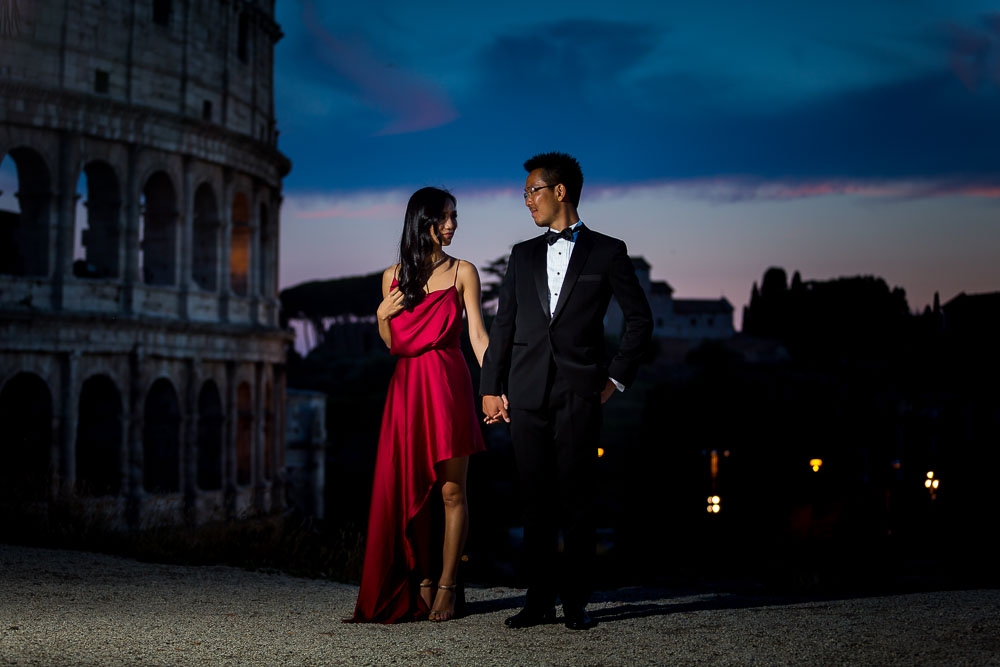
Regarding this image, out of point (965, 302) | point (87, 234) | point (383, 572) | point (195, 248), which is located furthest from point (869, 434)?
point (383, 572)

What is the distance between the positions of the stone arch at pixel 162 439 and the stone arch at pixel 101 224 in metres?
2.90

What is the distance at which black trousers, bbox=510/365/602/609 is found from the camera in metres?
5.54

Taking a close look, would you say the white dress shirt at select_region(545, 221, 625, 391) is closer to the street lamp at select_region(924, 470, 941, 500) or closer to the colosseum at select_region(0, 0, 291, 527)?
the colosseum at select_region(0, 0, 291, 527)

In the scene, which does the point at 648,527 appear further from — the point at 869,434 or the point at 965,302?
the point at 965,302

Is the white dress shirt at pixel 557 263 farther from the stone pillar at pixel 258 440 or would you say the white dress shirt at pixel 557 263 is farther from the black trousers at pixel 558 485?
the stone pillar at pixel 258 440

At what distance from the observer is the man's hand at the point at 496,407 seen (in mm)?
5695

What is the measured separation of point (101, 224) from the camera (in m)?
25.1

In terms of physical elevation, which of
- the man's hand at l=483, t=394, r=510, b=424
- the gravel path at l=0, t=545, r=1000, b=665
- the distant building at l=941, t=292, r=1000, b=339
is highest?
the distant building at l=941, t=292, r=1000, b=339

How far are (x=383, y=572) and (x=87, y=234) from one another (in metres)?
21.3

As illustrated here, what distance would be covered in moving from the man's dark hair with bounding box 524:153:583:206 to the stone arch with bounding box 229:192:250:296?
23.7 metres

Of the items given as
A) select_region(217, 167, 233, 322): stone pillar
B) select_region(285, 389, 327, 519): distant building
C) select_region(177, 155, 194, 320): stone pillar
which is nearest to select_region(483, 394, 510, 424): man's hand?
select_region(177, 155, 194, 320): stone pillar

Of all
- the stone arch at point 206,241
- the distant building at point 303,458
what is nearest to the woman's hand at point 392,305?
the stone arch at point 206,241

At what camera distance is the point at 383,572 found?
6.05m

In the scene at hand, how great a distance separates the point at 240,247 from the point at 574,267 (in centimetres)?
2448
